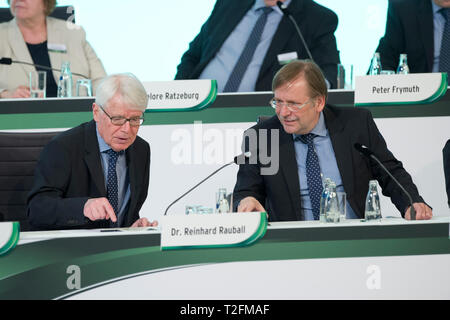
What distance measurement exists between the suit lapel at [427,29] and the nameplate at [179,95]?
4.25ft

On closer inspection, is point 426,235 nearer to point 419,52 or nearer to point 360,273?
point 360,273

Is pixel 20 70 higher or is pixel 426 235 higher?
pixel 20 70

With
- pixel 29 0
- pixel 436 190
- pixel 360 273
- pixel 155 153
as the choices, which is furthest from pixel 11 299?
pixel 29 0

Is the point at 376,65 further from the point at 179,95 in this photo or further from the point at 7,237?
the point at 7,237

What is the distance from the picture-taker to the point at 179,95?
13.2ft

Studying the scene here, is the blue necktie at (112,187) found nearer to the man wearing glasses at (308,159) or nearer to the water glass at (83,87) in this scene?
the man wearing glasses at (308,159)

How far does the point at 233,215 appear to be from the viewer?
8.49 feet

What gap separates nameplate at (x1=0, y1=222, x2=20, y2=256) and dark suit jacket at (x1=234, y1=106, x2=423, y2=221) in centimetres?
112

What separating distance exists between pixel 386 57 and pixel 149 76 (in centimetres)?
170

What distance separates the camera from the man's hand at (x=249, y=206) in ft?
9.96

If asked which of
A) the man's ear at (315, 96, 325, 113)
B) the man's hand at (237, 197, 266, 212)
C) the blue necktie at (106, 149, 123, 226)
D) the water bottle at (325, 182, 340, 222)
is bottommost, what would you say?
the water bottle at (325, 182, 340, 222)

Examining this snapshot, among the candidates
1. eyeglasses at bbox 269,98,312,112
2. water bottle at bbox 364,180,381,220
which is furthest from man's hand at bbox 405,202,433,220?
eyeglasses at bbox 269,98,312,112

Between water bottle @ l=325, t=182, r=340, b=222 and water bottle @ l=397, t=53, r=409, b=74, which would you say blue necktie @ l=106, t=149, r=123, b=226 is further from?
water bottle @ l=397, t=53, r=409, b=74

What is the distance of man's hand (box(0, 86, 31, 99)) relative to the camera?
4234 millimetres
